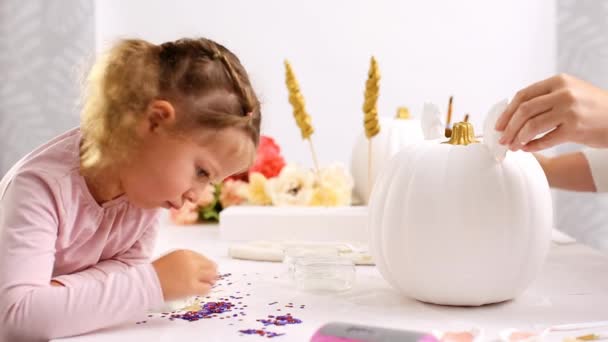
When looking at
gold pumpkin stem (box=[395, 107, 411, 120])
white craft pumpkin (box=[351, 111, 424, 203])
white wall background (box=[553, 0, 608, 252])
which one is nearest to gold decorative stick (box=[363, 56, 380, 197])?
white craft pumpkin (box=[351, 111, 424, 203])

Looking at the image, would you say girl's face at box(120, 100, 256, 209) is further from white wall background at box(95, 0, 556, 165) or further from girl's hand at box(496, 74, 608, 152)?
white wall background at box(95, 0, 556, 165)

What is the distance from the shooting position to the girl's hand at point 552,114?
0.92 meters

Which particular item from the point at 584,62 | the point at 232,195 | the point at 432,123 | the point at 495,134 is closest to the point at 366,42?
the point at 584,62

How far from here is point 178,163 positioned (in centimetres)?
96

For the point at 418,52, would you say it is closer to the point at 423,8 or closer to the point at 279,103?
the point at 423,8

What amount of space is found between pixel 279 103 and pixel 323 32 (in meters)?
0.30

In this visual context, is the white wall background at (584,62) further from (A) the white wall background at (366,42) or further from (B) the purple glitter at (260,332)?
(B) the purple glitter at (260,332)

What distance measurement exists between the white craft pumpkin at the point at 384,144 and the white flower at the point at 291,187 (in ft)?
0.49

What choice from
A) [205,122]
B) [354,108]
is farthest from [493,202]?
[354,108]

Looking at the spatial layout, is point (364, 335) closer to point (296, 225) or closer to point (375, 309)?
point (375, 309)

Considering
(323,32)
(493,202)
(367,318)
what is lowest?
(367,318)

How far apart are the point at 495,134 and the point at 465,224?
0.40 ft

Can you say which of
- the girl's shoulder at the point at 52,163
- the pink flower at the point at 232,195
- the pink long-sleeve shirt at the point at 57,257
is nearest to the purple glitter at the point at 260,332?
the pink long-sleeve shirt at the point at 57,257

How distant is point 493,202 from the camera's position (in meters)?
0.95
